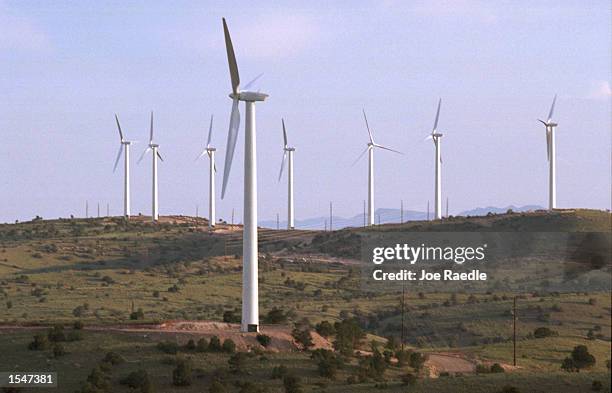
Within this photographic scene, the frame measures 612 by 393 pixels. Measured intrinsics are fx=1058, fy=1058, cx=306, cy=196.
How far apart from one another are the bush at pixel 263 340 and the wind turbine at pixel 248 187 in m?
0.97

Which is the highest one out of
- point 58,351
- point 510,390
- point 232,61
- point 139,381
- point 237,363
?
point 232,61

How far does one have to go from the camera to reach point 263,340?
58.0 m

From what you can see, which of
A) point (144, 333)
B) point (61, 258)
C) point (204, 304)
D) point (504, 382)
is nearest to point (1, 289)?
point (204, 304)

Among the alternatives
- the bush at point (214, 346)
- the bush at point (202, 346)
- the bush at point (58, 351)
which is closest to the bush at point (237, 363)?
the bush at point (214, 346)

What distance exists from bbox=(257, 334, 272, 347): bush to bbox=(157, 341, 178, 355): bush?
181 inches

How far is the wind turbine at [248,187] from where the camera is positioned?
57.4 metres

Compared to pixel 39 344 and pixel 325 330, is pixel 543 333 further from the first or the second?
pixel 39 344

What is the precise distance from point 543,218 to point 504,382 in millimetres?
88123

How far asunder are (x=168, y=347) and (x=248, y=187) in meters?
9.59

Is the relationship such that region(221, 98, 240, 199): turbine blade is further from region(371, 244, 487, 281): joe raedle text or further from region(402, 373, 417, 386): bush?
region(371, 244, 487, 281): joe raedle text

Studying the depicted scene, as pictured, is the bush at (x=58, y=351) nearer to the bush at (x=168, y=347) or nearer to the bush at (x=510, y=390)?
the bush at (x=168, y=347)

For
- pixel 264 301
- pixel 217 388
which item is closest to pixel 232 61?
pixel 217 388

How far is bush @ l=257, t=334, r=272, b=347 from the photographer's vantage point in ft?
190

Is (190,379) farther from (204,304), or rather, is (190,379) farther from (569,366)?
(204,304)
